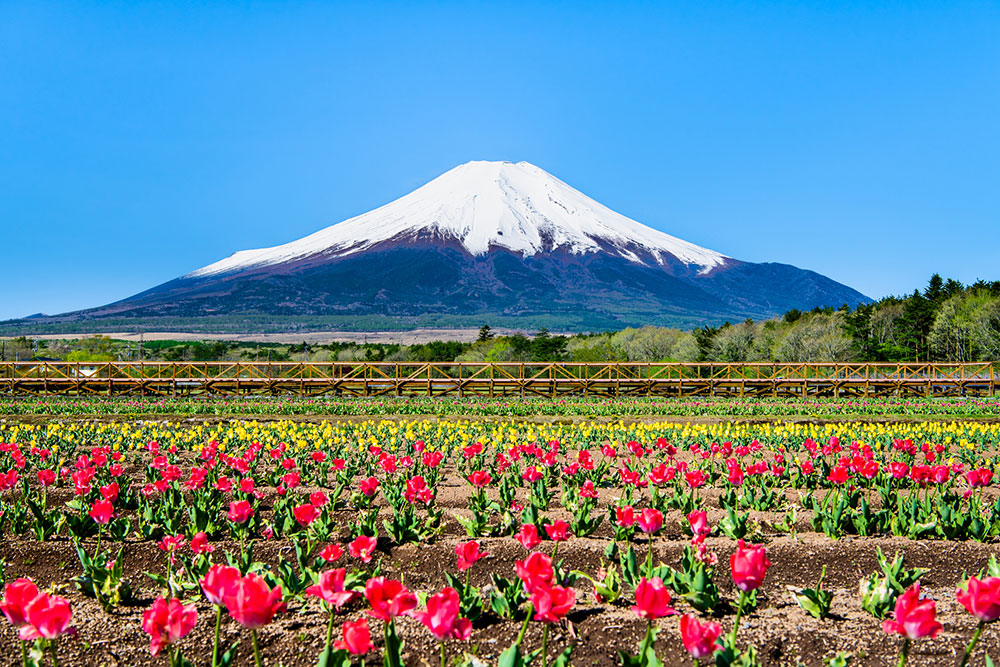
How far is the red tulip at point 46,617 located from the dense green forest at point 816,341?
2013 inches

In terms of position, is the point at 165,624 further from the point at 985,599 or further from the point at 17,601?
the point at 985,599

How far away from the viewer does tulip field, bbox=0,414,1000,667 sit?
269 centimetres

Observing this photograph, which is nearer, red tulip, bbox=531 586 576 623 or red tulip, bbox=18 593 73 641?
red tulip, bbox=18 593 73 641

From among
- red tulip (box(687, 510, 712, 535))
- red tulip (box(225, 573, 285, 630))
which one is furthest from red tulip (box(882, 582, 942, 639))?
red tulip (box(225, 573, 285, 630))

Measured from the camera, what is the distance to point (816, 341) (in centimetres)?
5594

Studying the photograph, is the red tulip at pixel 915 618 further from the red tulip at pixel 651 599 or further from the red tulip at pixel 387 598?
the red tulip at pixel 387 598

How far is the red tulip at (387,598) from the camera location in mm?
2474

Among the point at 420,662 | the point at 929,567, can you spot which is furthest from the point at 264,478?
the point at 929,567

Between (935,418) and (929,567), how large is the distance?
1641 centimetres

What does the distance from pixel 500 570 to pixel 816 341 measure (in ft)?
186

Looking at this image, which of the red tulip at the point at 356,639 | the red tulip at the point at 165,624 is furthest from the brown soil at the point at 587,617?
the red tulip at the point at 165,624

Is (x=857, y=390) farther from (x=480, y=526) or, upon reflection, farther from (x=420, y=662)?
(x=420, y=662)

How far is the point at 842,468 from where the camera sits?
19.6ft

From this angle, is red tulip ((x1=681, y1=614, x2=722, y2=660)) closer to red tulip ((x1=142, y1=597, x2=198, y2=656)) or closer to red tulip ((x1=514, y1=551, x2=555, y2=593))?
red tulip ((x1=514, y1=551, x2=555, y2=593))
